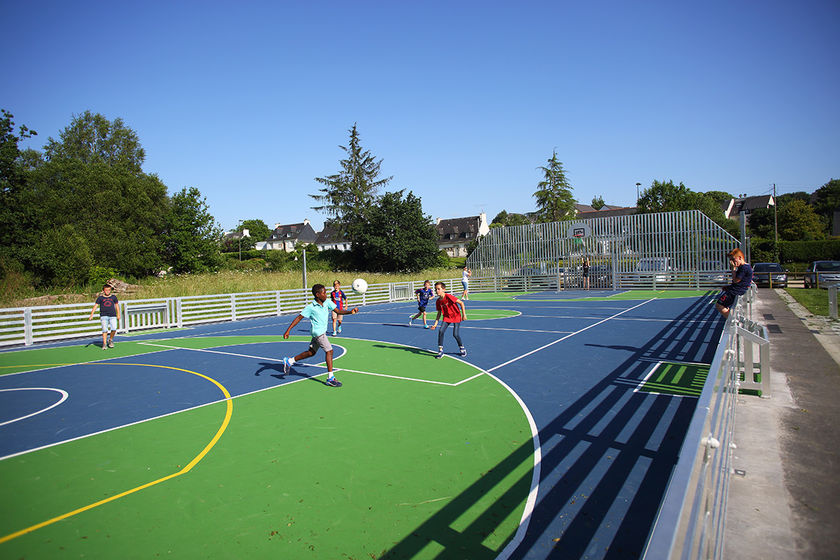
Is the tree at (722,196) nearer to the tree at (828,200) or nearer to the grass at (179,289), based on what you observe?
the tree at (828,200)

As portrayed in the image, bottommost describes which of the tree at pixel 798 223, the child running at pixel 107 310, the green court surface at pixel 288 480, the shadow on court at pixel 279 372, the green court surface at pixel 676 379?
the green court surface at pixel 288 480

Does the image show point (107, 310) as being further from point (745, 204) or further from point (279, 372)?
point (745, 204)

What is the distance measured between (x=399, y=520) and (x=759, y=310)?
19642 millimetres

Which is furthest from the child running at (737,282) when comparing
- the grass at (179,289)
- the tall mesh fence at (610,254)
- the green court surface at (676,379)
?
the tall mesh fence at (610,254)

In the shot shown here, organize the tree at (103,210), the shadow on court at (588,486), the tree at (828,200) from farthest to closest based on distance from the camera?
1. the tree at (828,200)
2. the tree at (103,210)
3. the shadow on court at (588,486)

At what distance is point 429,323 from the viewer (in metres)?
19.1

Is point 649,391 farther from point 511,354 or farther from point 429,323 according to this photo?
point 429,323

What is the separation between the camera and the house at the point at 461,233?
89.7 m

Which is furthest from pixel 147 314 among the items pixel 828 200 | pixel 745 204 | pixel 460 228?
pixel 745 204

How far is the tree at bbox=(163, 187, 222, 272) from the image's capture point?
40.8 meters

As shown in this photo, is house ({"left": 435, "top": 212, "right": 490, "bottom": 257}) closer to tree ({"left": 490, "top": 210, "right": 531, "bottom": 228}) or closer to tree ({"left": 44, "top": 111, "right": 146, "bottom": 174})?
tree ({"left": 490, "top": 210, "right": 531, "bottom": 228})

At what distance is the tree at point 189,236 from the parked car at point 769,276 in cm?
4281

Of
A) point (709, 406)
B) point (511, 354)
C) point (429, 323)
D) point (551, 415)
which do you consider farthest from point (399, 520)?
point (429, 323)

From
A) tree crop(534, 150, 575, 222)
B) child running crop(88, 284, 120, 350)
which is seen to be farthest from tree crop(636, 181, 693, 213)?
child running crop(88, 284, 120, 350)
